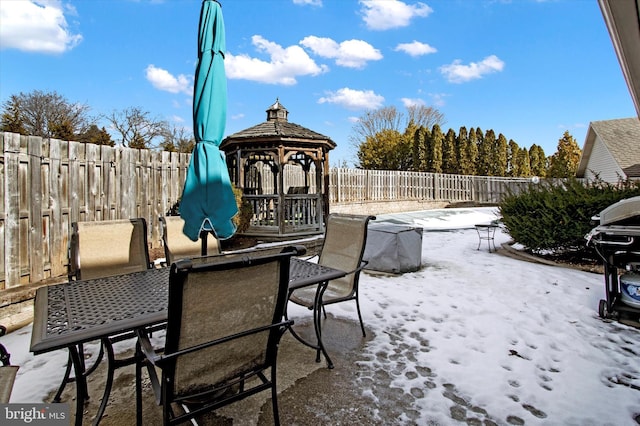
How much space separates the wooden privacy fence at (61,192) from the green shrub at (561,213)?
675cm

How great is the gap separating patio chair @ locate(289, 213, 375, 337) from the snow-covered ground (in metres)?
0.50

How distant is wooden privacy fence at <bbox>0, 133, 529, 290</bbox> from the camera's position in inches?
140

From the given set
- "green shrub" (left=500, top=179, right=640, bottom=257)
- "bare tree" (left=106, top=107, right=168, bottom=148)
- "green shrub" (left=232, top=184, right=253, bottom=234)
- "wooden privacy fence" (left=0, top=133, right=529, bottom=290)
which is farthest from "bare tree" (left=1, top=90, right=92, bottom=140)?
"green shrub" (left=500, top=179, right=640, bottom=257)

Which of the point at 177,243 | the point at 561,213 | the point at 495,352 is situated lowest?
the point at 495,352

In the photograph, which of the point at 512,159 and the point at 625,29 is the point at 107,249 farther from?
the point at 512,159

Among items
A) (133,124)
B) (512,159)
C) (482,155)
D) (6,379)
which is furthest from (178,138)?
(6,379)

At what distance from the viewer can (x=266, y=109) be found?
9969 mm

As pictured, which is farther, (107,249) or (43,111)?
(43,111)

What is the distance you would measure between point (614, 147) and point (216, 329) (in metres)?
19.7

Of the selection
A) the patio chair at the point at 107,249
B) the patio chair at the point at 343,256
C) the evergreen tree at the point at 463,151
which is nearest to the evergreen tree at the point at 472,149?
the evergreen tree at the point at 463,151

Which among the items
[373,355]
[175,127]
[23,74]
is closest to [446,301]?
[373,355]

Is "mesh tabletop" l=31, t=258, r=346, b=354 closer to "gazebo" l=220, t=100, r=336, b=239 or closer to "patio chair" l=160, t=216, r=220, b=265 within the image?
"patio chair" l=160, t=216, r=220, b=265

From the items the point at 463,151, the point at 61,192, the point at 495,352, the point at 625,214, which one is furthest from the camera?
the point at 463,151

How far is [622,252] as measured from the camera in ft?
10.7
